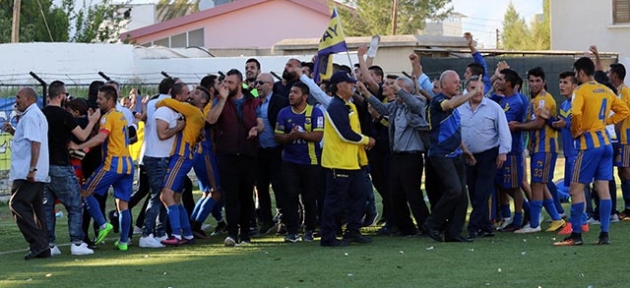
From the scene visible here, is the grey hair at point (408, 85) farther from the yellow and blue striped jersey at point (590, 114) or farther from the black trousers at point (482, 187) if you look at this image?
the yellow and blue striped jersey at point (590, 114)

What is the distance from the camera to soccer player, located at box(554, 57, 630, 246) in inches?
506

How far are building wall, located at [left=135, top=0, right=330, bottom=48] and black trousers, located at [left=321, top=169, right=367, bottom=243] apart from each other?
4081cm

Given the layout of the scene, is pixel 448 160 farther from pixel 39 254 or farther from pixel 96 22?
pixel 96 22

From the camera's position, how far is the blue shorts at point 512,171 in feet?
48.2

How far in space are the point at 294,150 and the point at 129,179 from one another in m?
1.90

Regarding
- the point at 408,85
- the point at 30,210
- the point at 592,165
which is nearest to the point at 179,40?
the point at 408,85

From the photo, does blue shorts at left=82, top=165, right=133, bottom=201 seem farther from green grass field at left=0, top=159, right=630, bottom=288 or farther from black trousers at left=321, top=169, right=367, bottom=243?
black trousers at left=321, top=169, right=367, bottom=243

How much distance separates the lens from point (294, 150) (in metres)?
14.0

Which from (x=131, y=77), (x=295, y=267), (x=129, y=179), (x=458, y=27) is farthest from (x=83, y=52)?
(x=458, y=27)

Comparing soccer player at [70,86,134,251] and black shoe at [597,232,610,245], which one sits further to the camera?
soccer player at [70,86,134,251]

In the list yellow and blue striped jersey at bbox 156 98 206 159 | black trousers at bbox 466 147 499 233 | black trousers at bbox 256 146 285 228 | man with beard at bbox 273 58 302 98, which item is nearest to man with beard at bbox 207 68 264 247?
yellow and blue striped jersey at bbox 156 98 206 159

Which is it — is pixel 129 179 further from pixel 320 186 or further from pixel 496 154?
pixel 496 154

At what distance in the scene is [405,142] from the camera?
1408cm

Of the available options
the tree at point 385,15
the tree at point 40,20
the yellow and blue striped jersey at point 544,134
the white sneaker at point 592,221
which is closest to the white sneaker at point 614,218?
the white sneaker at point 592,221
